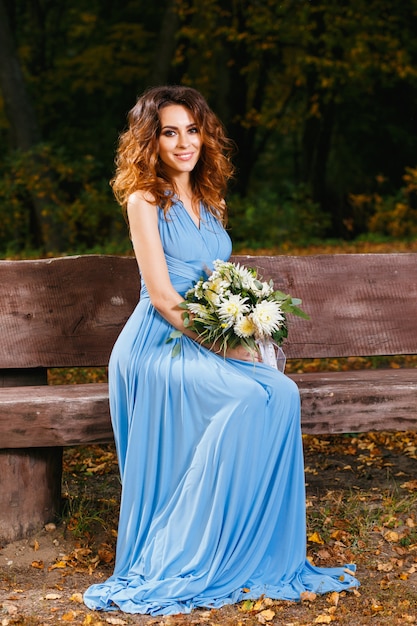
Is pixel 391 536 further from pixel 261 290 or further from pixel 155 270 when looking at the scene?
pixel 155 270

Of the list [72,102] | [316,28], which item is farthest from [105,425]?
[72,102]

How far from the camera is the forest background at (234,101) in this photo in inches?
480

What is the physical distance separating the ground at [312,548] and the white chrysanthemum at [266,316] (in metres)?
1.03

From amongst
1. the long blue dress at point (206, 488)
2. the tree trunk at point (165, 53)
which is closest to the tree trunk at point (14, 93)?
the tree trunk at point (165, 53)

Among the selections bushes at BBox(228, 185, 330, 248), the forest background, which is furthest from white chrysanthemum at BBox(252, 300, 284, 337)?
bushes at BBox(228, 185, 330, 248)

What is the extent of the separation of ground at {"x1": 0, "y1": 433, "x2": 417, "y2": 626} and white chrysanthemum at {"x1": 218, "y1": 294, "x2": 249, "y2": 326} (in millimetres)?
1074

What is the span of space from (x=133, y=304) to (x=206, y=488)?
1.34 metres

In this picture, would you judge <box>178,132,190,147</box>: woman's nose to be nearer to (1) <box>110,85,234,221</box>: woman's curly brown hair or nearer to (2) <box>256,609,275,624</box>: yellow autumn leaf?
(1) <box>110,85,234,221</box>: woman's curly brown hair

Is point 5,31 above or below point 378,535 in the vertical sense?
above

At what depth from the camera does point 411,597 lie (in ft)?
11.5

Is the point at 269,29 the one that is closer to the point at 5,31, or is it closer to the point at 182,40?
the point at 182,40

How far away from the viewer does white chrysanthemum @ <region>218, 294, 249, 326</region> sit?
345 cm

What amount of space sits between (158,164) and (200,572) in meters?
1.69

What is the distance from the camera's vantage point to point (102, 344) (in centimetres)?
450
